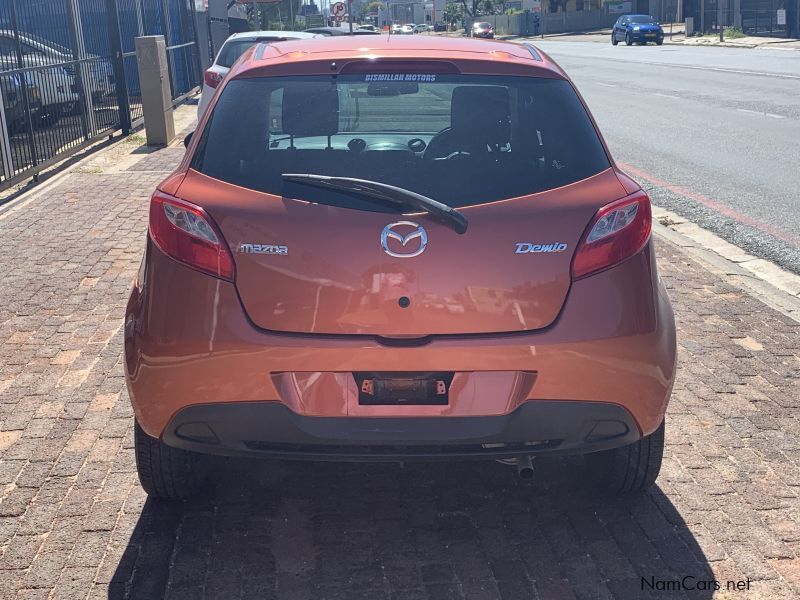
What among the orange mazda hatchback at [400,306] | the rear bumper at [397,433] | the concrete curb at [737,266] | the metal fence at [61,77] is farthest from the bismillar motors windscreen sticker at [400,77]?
the metal fence at [61,77]

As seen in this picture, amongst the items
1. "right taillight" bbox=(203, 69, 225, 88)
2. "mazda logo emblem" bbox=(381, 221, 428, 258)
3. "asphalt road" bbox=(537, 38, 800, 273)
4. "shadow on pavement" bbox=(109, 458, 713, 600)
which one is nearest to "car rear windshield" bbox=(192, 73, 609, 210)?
"mazda logo emblem" bbox=(381, 221, 428, 258)

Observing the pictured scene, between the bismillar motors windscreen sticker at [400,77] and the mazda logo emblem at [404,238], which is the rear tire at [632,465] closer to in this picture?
the mazda logo emblem at [404,238]

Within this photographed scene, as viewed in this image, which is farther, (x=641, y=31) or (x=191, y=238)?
(x=641, y=31)

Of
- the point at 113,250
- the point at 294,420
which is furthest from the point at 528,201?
the point at 113,250

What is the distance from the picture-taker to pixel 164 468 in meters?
3.74

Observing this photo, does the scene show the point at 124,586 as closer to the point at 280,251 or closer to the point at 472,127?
the point at 280,251

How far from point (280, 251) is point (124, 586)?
1.20 metres

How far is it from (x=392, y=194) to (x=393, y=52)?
722 millimetres

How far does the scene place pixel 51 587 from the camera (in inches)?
132

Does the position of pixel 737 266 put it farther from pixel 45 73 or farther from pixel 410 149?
pixel 45 73

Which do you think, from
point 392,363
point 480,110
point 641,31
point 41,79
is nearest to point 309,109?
point 480,110

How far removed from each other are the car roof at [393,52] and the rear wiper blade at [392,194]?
0.52 meters

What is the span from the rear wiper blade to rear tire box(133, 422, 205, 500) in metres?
1.10

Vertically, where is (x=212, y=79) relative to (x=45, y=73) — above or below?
below
